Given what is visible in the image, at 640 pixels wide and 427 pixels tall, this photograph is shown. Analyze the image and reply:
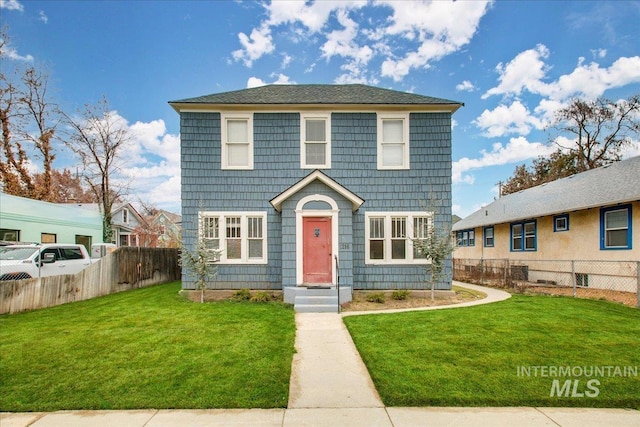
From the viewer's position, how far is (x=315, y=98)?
1202cm

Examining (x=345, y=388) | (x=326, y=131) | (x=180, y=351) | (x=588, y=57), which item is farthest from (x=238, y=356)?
(x=588, y=57)

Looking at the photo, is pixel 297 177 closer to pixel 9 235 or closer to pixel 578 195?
pixel 578 195

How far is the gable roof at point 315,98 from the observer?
37.8ft

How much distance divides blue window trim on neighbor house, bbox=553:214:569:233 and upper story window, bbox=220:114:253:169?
536 inches

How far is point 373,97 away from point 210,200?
6.91 m

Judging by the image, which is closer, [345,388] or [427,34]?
[345,388]

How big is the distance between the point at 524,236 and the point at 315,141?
12769 mm

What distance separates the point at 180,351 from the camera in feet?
19.1

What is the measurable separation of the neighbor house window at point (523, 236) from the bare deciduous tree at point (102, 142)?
84.7 feet

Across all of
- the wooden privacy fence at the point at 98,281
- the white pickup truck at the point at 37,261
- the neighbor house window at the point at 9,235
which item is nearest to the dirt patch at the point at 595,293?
the wooden privacy fence at the point at 98,281

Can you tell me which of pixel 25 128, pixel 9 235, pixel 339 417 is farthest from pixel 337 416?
pixel 25 128

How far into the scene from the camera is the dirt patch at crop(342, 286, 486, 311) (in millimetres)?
9953

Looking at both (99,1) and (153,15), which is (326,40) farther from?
(99,1)

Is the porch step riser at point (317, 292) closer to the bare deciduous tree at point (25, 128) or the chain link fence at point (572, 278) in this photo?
the chain link fence at point (572, 278)
